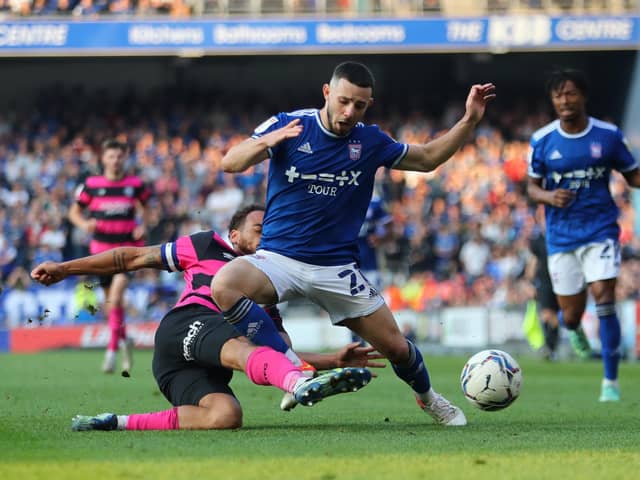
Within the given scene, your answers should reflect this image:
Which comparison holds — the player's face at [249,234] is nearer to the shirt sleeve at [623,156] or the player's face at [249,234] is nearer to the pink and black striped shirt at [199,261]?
the pink and black striped shirt at [199,261]

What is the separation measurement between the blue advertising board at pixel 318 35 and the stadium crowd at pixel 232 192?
1.96 metres

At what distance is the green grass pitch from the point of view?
203 inches

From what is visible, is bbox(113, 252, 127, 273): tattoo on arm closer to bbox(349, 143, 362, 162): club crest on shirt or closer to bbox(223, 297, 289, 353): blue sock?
bbox(223, 297, 289, 353): blue sock

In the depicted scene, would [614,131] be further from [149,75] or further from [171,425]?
[149,75]

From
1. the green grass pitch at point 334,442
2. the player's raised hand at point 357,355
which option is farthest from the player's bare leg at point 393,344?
the green grass pitch at point 334,442

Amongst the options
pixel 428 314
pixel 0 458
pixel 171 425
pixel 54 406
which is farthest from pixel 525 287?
pixel 0 458

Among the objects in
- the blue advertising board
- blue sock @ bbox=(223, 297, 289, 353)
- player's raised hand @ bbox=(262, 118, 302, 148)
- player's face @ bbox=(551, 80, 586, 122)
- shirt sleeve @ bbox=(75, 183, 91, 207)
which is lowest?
blue sock @ bbox=(223, 297, 289, 353)

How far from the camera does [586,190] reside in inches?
410

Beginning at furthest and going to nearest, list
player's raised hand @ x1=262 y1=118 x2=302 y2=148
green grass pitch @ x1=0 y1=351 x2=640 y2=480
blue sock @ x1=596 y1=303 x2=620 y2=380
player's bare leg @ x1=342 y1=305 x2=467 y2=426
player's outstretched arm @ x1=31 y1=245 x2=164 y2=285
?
blue sock @ x1=596 y1=303 x2=620 y2=380
player's bare leg @ x1=342 y1=305 x2=467 y2=426
player's outstretched arm @ x1=31 y1=245 x2=164 y2=285
player's raised hand @ x1=262 y1=118 x2=302 y2=148
green grass pitch @ x1=0 y1=351 x2=640 y2=480

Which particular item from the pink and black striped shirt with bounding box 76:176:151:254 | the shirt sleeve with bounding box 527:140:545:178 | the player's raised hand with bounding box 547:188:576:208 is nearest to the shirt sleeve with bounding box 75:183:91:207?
the pink and black striped shirt with bounding box 76:176:151:254

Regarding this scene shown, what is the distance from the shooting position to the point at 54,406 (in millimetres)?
8969

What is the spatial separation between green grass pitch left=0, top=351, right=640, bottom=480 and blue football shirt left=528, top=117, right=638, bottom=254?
4.65ft

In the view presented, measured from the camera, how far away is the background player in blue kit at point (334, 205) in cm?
703

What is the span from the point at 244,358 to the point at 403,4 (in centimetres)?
2383
